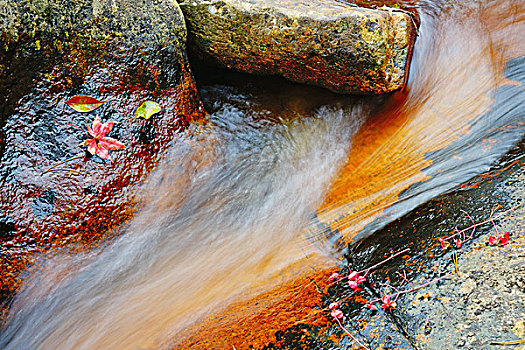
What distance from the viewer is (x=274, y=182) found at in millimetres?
3344

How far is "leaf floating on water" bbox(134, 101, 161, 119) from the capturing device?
10.0 ft

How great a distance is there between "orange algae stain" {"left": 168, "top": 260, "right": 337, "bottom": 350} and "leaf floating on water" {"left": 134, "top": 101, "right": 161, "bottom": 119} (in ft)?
5.07

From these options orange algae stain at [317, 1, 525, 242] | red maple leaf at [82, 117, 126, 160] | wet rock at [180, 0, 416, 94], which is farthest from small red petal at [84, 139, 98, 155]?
orange algae stain at [317, 1, 525, 242]

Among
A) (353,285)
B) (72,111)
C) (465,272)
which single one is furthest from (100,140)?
(465,272)

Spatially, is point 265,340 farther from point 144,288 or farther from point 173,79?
point 173,79

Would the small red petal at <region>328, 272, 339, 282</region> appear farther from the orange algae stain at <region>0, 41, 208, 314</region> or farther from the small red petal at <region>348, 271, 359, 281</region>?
the orange algae stain at <region>0, 41, 208, 314</region>

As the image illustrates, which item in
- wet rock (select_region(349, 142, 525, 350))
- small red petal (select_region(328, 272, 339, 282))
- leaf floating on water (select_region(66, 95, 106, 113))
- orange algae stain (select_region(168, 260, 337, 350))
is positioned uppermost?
leaf floating on water (select_region(66, 95, 106, 113))

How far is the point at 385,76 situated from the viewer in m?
3.24

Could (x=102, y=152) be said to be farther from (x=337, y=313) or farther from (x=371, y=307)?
(x=371, y=307)

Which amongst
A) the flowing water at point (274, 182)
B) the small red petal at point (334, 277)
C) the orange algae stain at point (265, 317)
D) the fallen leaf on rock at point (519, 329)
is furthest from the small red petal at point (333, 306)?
the fallen leaf on rock at point (519, 329)

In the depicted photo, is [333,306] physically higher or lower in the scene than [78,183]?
lower

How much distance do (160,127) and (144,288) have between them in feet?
4.01

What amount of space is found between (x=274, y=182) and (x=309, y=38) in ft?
3.84

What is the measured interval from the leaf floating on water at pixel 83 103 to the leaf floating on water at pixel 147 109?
0.29 meters
